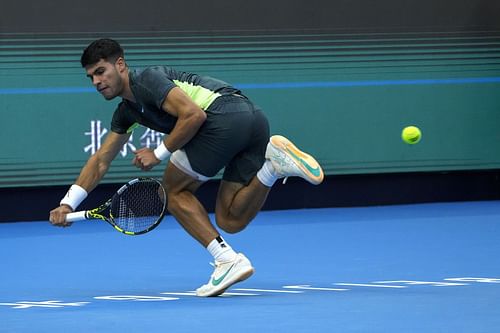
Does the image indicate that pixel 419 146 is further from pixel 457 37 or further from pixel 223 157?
pixel 223 157

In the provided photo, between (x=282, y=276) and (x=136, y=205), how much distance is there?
137 cm

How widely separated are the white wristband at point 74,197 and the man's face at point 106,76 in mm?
609

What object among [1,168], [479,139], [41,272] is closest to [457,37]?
[479,139]

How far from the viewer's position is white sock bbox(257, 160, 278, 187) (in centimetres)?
723

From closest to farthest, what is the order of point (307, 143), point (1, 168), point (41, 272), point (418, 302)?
point (418, 302), point (41, 272), point (1, 168), point (307, 143)

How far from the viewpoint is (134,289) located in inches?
289

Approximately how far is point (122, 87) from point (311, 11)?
506 cm

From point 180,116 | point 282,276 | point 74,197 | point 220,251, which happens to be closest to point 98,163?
point 74,197

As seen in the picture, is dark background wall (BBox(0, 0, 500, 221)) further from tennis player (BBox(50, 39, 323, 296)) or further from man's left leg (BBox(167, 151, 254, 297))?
man's left leg (BBox(167, 151, 254, 297))

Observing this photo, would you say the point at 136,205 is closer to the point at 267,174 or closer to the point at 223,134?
the point at 223,134

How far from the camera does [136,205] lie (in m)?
6.78

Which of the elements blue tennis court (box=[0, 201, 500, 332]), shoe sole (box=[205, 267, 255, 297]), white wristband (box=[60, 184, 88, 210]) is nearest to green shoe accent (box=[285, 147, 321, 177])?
blue tennis court (box=[0, 201, 500, 332])

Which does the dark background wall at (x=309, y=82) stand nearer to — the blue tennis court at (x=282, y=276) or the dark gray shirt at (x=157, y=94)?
the blue tennis court at (x=282, y=276)

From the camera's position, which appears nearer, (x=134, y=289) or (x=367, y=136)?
(x=134, y=289)
